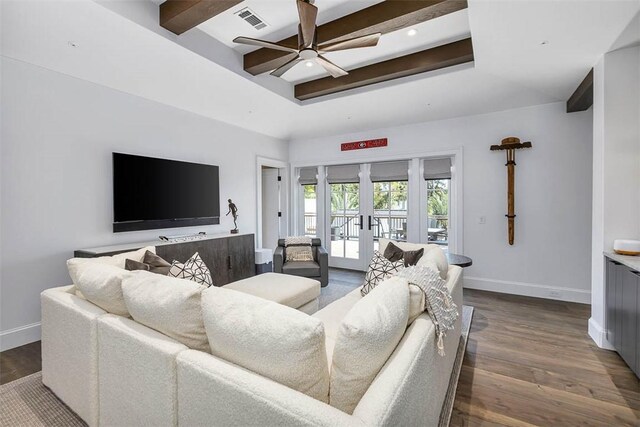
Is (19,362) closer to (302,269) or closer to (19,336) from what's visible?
(19,336)

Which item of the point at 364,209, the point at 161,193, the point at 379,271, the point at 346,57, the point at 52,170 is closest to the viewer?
the point at 379,271

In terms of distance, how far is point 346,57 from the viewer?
3502mm

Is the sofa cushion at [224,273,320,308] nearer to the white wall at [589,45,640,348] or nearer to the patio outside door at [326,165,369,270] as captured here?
the white wall at [589,45,640,348]

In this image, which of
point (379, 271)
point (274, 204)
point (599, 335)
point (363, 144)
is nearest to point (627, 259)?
point (599, 335)

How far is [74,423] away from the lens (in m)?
1.73

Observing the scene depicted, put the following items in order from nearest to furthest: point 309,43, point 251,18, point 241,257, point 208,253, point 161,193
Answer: point 309,43 → point 251,18 → point 161,193 → point 208,253 → point 241,257

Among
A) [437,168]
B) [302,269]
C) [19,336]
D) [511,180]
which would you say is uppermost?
[437,168]

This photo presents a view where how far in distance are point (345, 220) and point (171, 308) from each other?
4757 mm

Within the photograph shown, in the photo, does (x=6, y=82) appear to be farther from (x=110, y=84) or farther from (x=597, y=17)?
(x=597, y=17)

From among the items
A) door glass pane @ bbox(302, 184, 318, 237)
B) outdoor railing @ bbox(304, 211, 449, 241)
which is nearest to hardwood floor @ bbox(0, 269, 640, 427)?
outdoor railing @ bbox(304, 211, 449, 241)

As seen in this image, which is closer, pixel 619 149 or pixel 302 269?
pixel 619 149

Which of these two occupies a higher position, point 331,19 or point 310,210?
point 331,19

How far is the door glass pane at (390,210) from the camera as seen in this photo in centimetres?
530

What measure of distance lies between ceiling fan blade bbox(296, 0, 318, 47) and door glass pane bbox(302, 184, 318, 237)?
13.2ft
